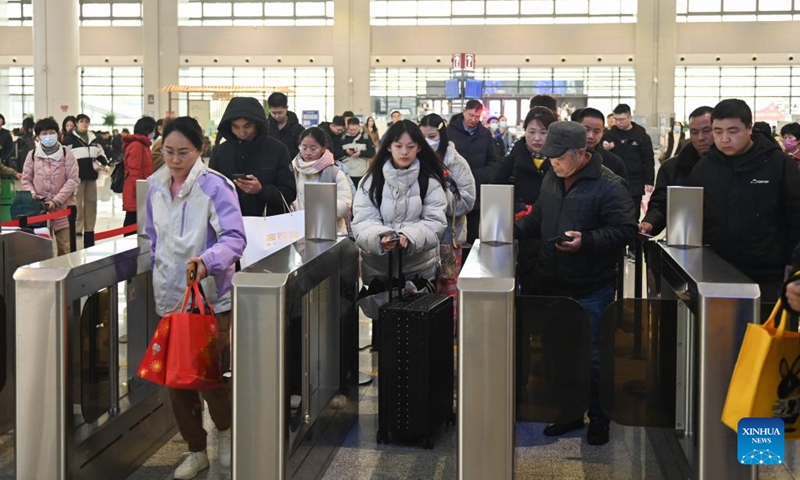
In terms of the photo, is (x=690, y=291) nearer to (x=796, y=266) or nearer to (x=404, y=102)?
(x=796, y=266)

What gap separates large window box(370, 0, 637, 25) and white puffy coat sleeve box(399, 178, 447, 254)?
1219 inches

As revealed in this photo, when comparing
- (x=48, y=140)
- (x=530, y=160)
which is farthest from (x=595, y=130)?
(x=48, y=140)

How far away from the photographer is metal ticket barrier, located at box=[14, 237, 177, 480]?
145 inches

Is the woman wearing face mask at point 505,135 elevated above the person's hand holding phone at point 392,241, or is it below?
above

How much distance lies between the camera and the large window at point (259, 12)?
37.2 metres

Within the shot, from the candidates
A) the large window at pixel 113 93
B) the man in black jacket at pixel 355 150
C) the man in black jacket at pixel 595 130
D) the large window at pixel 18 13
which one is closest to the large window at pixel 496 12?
the large window at pixel 113 93

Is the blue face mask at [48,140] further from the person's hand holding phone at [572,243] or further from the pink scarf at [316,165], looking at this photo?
the person's hand holding phone at [572,243]

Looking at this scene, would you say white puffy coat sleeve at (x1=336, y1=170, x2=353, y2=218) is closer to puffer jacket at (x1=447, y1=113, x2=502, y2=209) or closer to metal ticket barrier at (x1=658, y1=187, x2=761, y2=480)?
puffer jacket at (x1=447, y1=113, x2=502, y2=209)


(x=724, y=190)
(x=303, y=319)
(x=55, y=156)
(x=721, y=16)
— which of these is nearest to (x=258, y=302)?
(x=303, y=319)

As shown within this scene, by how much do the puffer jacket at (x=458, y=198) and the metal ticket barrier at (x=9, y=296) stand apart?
2.23 metres

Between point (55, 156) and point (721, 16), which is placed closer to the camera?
point (55, 156)

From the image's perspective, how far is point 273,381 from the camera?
3.46 metres

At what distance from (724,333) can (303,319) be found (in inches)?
68.3

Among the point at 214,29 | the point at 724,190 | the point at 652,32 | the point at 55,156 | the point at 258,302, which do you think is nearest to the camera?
the point at 258,302
